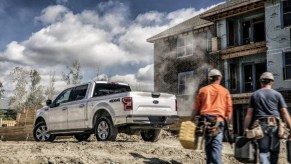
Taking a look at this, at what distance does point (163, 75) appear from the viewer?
32844mm

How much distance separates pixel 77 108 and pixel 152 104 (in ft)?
8.71

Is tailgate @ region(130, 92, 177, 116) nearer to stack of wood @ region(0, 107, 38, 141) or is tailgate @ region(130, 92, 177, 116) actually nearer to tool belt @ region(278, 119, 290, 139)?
tool belt @ region(278, 119, 290, 139)

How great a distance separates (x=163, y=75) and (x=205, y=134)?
86.9 feet

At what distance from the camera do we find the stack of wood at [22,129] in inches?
693

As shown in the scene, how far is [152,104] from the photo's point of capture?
11703 millimetres

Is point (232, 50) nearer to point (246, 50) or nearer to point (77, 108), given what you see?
point (246, 50)

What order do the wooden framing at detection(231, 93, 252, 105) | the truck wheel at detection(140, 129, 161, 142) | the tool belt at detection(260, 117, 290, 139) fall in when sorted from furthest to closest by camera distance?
the wooden framing at detection(231, 93, 252, 105)
the truck wheel at detection(140, 129, 161, 142)
the tool belt at detection(260, 117, 290, 139)

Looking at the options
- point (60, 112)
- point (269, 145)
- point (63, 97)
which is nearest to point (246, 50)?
point (63, 97)

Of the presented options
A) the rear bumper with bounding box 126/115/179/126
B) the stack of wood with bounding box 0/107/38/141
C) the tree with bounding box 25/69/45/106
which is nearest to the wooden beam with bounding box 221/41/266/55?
the stack of wood with bounding box 0/107/38/141

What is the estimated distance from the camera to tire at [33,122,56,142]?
1416cm

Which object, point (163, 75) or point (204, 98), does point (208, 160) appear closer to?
point (204, 98)

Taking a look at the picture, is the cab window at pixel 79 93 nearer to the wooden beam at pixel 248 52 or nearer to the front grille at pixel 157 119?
the front grille at pixel 157 119

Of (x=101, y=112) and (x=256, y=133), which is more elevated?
(x=101, y=112)

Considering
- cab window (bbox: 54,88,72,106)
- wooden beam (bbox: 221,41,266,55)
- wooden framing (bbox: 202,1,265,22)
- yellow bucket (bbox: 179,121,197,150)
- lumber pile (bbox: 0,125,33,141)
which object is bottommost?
lumber pile (bbox: 0,125,33,141)
